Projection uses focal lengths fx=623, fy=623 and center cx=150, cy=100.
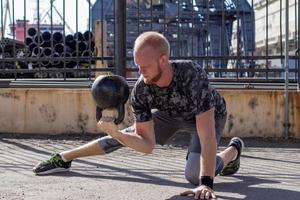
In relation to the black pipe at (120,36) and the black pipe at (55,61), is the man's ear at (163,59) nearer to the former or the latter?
the black pipe at (120,36)

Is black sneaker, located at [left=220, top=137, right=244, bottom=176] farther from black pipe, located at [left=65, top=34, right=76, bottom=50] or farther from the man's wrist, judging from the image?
black pipe, located at [left=65, top=34, right=76, bottom=50]

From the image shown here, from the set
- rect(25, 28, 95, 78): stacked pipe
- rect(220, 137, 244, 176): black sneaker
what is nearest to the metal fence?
rect(25, 28, 95, 78): stacked pipe

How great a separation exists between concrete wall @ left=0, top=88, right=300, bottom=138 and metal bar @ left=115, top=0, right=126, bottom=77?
1.73 feet

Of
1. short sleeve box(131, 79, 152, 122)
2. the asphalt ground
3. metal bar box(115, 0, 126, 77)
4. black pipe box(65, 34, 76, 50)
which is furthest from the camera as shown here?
black pipe box(65, 34, 76, 50)

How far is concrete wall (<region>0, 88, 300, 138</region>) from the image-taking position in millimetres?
7566

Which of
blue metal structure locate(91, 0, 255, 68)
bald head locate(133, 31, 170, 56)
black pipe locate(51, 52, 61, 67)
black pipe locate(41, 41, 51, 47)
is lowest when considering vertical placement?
bald head locate(133, 31, 170, 56)

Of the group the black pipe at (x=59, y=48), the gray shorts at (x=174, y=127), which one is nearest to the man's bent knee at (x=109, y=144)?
the gray shorts at (x=174, y=127)

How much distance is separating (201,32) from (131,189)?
23.7 feet

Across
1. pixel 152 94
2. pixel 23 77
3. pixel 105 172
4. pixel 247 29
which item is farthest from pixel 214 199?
pixel 247 29

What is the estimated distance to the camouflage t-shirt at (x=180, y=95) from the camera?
436cm

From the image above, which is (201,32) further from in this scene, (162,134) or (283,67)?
(162,134)

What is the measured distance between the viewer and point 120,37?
7766mm

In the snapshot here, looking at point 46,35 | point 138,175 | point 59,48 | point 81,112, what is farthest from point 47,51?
point 138,175

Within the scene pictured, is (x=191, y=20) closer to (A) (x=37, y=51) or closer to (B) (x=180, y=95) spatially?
(A) (x=37, y=51)
